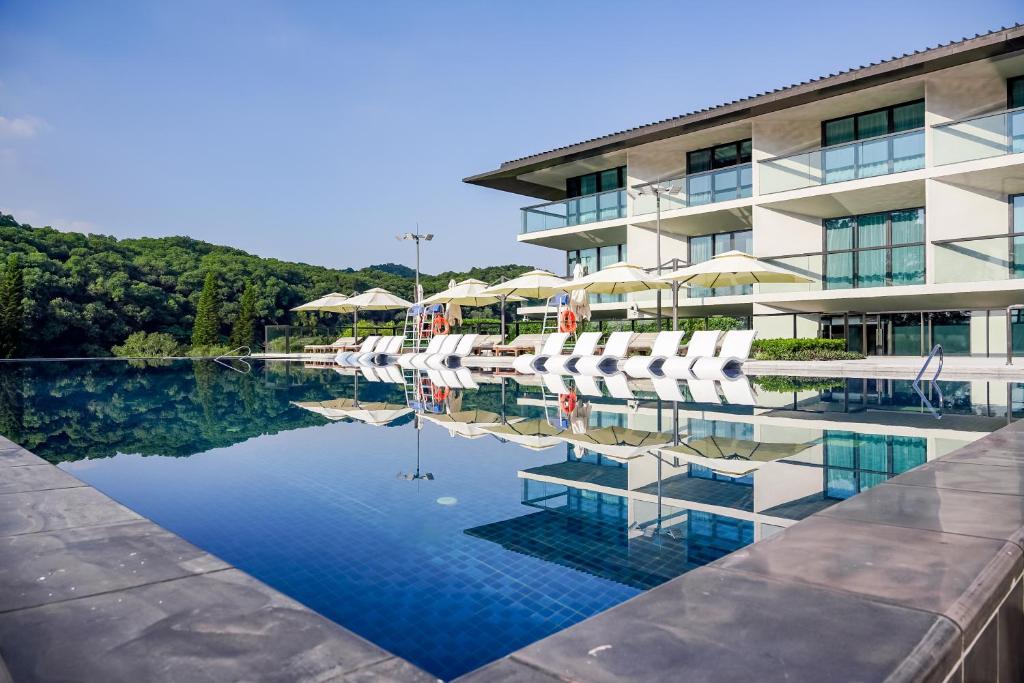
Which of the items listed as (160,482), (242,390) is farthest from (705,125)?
(160,482)

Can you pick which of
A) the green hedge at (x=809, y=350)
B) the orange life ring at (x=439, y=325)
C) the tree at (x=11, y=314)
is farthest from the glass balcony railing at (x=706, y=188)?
the tree at (x=11, y=314)

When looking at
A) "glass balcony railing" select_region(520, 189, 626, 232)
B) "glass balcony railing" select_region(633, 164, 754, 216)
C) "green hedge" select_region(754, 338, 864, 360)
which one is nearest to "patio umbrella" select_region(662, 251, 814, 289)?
"green hedge" select_region(754, 338, 864, 360)

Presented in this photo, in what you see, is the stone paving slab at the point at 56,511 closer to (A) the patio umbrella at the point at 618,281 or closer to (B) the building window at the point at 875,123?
(A) the patio umbrella at the point at 618,281

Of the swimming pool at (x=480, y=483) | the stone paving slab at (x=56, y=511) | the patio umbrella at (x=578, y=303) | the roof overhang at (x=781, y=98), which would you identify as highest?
the roof overhang at (x=781, y=98)

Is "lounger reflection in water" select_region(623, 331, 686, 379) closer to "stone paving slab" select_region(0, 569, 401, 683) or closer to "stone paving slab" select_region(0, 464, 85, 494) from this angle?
"stone paving slab" select_region(0, 464, 85, 494)

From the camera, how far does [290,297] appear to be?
1845 inches

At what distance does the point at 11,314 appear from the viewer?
29125 millimetres

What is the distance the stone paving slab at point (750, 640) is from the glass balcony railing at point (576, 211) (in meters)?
22.5

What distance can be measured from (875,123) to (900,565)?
21.6 metres

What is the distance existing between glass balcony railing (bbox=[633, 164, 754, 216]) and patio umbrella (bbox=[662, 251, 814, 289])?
3.53m

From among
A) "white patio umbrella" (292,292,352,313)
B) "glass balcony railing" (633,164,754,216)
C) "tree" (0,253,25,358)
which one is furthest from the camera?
"tree" (0,253,25,358)

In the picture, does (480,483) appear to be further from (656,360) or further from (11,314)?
(11,314)

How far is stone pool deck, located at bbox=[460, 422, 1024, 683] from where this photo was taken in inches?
53.3

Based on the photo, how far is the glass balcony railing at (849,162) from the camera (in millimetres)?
17375
